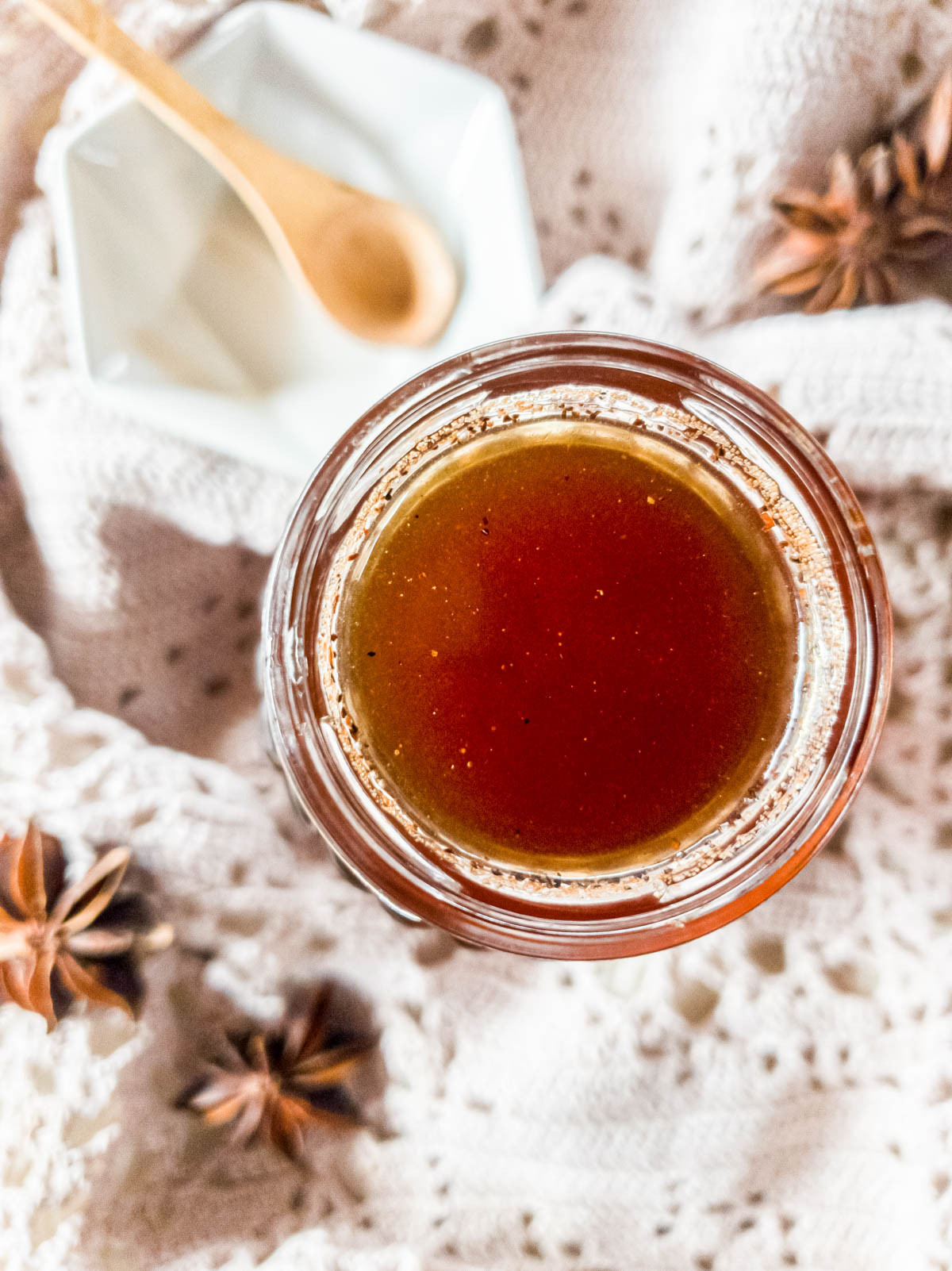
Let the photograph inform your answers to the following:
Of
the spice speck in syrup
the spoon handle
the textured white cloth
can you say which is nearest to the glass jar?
the spice speck in syrup

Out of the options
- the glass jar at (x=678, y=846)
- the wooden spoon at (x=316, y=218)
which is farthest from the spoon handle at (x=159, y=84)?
the glass jar at (x=678, y=846)

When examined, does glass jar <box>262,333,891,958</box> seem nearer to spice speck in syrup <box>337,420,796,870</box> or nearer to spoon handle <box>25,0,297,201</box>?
spice speck in syrup <box>337,420,796,870</box>

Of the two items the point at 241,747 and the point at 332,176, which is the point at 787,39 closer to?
the point at 332,176

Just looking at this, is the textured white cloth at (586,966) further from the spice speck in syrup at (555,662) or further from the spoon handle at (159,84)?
the spice speck in syrup at (555,662)

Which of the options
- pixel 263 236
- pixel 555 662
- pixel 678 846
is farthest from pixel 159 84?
pixel 678 846

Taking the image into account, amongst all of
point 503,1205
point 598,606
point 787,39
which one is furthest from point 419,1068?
point 787,39
